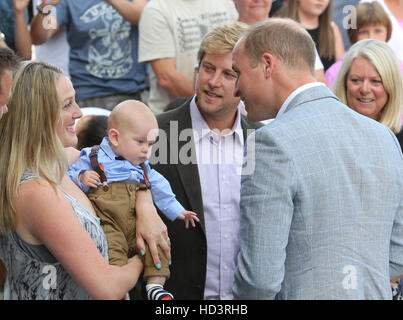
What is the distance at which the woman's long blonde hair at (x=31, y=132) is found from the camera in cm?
238

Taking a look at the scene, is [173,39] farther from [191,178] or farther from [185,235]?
[185,235]

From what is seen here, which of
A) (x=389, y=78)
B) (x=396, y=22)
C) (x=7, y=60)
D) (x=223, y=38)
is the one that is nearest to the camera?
(x=7, y=60)

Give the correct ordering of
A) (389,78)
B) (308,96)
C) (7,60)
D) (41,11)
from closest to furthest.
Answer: (7,60) < (308,96) < (389,78) < (41,11)

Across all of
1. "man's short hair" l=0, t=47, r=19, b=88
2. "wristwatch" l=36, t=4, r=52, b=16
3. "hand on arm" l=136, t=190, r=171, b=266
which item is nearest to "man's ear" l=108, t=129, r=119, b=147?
"hand on arm" l=136, t=190, r=171, b=266

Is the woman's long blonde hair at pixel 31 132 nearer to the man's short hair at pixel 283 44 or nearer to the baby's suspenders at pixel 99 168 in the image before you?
the baby's suspenders at pixel 99 168

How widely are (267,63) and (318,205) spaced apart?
64 cm

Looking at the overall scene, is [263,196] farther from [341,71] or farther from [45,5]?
[45,5]

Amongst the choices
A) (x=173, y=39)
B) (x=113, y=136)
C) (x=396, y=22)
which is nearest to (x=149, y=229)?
(x=113, y=136)

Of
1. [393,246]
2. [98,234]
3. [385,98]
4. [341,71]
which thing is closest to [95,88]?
[341,71]

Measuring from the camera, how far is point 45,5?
4645mm

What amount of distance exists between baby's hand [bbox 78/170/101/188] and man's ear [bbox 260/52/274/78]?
847 mm

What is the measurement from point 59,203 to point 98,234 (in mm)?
260

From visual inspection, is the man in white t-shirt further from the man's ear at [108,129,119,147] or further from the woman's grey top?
the woman's grey top

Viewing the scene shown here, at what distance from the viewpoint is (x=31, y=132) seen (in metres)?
2.42
